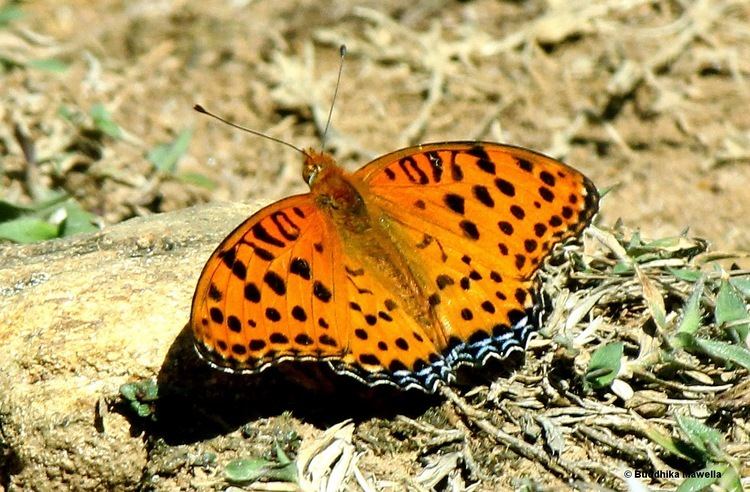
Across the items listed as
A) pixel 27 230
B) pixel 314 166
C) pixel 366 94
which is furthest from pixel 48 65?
pixel 314 166

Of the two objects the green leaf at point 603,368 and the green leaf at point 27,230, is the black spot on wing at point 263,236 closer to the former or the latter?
the green leaf at point 603,368

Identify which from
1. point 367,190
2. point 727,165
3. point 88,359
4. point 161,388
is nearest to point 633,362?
point 367,190

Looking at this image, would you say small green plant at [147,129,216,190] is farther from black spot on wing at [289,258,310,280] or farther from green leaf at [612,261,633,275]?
green leaf at [612,261,633,275]

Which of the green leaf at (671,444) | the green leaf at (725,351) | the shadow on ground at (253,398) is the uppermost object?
the shadow on ground at (253,398)

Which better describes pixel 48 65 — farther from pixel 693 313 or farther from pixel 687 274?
pixel 693 313

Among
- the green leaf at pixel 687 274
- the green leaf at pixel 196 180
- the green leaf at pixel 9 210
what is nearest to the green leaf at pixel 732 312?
the green leaf at pixel 687 274

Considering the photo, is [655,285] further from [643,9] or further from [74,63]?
[74,63]
